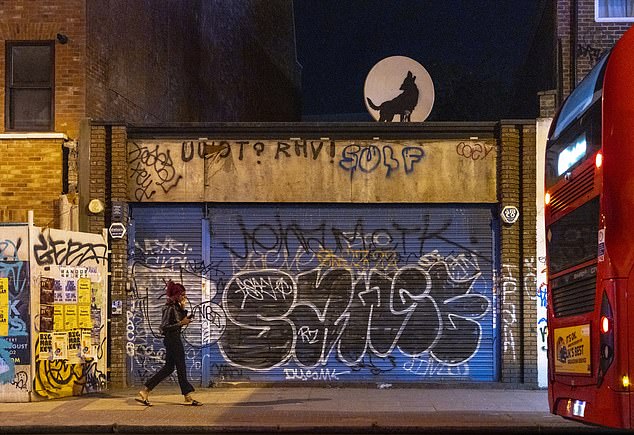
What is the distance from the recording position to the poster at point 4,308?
1384 centimetres

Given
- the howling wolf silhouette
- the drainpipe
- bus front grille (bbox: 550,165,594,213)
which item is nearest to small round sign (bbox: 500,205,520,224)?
the howling wolf silhouette

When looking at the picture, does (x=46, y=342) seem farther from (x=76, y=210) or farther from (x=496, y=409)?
(x=496, y=409)

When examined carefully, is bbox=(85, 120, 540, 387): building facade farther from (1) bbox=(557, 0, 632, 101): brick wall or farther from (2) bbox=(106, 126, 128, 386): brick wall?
(1) bbox=(557, 0, 632, 101): brick wall

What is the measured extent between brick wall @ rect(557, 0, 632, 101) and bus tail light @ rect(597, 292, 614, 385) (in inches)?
352

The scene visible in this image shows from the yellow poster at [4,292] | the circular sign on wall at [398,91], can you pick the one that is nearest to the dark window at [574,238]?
the circular sign on wall at [398,91]

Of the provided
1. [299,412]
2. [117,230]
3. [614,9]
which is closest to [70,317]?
[117,230]

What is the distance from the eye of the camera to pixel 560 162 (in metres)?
9.63

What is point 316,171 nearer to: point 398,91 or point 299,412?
point 398,91

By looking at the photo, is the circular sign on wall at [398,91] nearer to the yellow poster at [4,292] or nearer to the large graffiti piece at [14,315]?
the large graffiti piece at [14,315]

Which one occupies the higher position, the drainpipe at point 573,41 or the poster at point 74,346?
the drainpipe at point 573,41

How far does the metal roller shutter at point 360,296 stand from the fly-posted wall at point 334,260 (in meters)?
0.02

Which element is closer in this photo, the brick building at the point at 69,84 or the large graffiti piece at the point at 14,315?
the large graffiti piece at the point at 14,315

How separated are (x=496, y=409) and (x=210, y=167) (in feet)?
19.9

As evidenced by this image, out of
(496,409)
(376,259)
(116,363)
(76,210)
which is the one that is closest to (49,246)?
(76,210)
